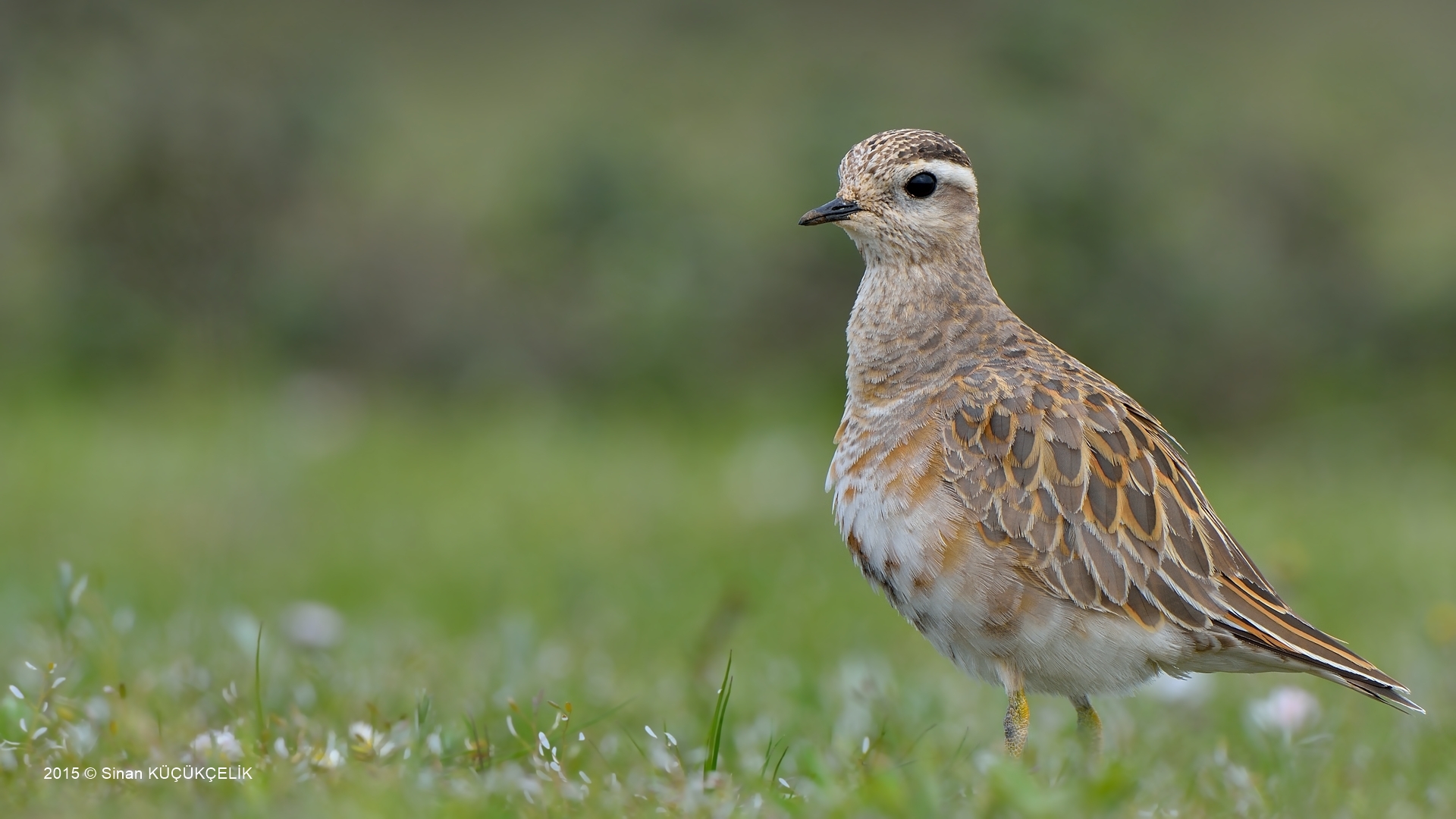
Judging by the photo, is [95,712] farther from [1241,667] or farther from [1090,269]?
[1090,269]

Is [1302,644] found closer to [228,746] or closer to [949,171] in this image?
[949,171]

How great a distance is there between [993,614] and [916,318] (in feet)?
3.90

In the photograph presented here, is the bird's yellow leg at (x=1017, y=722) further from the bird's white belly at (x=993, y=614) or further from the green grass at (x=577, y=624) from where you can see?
the green grass at (x=577, y=624)

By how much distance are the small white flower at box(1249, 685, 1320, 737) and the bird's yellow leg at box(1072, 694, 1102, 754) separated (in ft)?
2.32

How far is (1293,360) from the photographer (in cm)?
1274

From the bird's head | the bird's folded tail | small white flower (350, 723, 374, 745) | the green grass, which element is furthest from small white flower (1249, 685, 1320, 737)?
small white flower (350, 723, 374, 745)

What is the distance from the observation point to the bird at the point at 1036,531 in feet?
14.9

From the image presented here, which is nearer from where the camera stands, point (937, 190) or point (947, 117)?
point (937, 190)

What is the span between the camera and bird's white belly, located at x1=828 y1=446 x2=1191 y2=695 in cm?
454

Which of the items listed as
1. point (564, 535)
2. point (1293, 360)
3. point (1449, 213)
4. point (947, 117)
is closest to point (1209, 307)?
point (1293, 360)

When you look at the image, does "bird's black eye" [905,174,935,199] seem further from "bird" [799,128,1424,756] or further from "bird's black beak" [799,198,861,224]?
"bird" [799,128,1424,756]

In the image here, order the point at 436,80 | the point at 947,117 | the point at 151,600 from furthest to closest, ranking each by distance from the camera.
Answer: the point at 436,80 → the point at 947,117 → the point at 151,600

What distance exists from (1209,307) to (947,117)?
2.83 meters

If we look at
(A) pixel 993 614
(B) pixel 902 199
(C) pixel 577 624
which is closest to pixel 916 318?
(B) pixel 902 199
